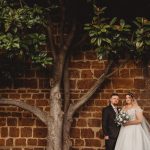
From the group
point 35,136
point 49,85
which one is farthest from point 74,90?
point 35,136

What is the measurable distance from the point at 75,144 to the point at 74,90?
1222 millimetres

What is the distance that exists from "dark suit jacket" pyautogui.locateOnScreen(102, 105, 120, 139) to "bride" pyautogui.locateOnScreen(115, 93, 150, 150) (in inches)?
5.4

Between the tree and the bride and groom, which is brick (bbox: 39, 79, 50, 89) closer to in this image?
the tree

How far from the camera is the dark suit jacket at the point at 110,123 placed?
985 cm

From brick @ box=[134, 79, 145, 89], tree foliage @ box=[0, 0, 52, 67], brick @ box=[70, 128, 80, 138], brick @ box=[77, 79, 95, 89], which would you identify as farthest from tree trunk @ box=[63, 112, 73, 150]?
brick @ box=[134, 79, 145, 89]

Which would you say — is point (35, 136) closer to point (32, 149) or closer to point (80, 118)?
point (32, 149)

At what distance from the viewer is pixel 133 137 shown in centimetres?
980

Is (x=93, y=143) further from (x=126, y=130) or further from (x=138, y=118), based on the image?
(x=138, y=118)

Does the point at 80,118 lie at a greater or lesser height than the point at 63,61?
lesser

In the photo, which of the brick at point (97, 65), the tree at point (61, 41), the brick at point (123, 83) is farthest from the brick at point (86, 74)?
the brick at point (123, 83)

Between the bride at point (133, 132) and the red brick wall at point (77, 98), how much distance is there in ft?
2.78

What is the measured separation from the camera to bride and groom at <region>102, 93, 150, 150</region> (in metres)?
9.77

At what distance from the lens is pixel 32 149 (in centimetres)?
1105

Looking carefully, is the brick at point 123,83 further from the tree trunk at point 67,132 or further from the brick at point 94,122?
the tree trunk at point 67,132
